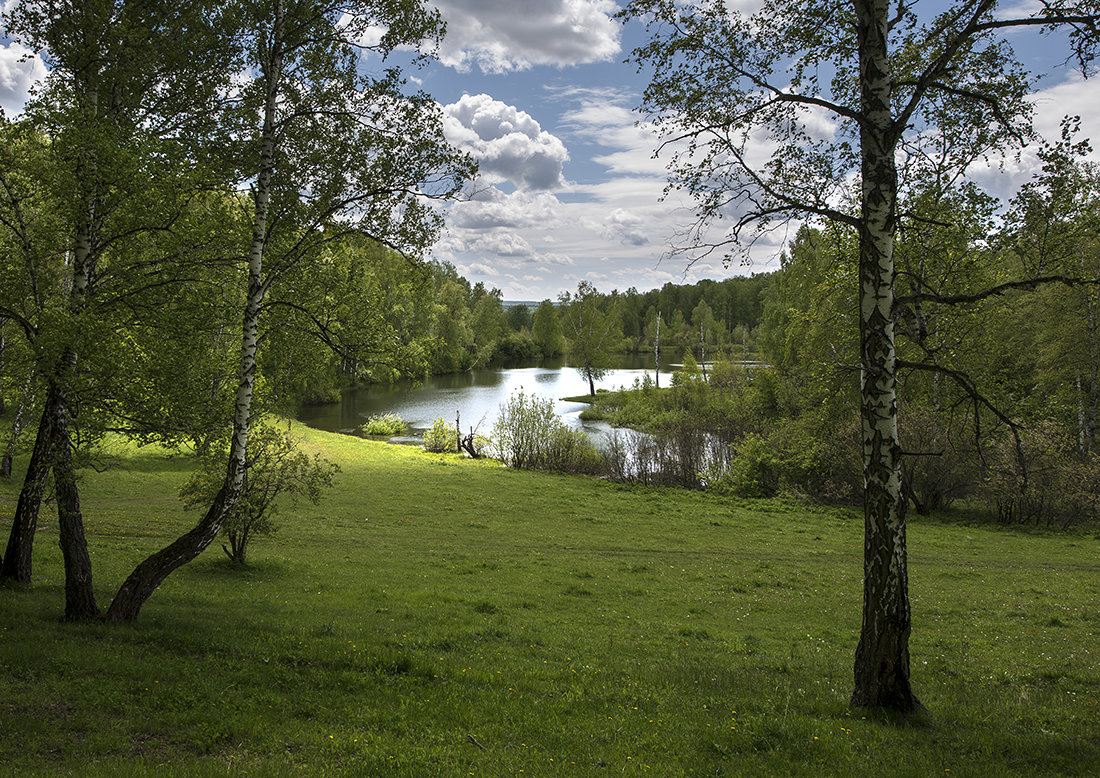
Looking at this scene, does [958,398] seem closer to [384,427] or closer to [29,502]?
[29,502]

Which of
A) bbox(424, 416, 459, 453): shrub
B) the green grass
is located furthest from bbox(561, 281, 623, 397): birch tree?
the green grass

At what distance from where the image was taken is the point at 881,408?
710 centimetres

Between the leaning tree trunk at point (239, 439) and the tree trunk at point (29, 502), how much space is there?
92.3 inches

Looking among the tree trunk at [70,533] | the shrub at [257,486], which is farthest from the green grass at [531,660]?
the shrub at [257,486]

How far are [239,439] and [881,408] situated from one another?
8962 millimetres

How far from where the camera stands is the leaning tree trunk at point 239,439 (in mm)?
9281

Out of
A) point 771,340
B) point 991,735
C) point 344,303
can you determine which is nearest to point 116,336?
point 344,303

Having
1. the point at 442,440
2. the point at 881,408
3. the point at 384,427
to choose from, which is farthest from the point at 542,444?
the point at 881,408

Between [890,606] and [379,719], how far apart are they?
5.94 meters

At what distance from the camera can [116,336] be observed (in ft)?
31.6

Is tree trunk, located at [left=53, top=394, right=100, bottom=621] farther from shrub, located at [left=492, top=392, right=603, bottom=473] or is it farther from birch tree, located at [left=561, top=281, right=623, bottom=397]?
birch tree, located at [left=561, top=281, right=623, bottom=397]

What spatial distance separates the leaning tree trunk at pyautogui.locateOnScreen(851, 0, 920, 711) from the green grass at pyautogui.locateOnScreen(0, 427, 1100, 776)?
0.70 meters

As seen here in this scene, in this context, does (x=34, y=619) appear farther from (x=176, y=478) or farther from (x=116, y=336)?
(x=176, y=478)

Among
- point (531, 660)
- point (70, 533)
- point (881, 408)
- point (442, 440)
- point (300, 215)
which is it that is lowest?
point (531, 660)
